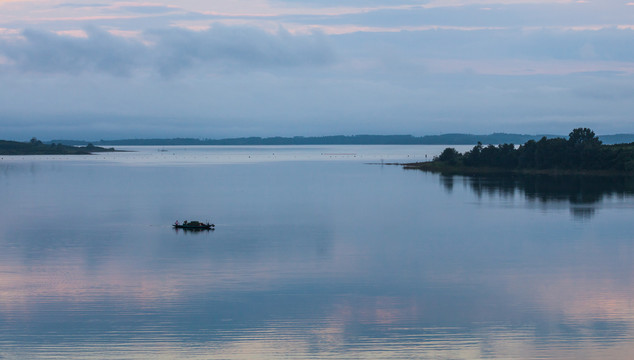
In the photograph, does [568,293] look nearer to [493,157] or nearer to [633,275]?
[633,275]

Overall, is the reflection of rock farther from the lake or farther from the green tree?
the green tree

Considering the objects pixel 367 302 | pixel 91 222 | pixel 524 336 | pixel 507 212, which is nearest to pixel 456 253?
pixel 367 302

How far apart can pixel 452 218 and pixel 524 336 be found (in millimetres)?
30417

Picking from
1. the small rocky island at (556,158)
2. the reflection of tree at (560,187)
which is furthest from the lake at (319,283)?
the small rocky island at (556,158)

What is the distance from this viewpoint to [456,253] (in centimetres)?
3556

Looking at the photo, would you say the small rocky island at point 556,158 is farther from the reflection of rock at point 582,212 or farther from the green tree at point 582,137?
Answer: the reflection of rock at point 582,212

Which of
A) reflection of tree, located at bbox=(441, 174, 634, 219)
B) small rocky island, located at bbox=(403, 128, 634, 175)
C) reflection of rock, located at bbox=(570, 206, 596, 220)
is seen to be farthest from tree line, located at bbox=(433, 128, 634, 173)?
reflection of rock, located at bbox=(570, 206, 596, 220)

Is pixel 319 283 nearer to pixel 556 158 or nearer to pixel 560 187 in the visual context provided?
pixel 560 187

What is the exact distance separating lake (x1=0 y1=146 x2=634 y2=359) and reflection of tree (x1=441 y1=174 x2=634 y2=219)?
18.5 ft

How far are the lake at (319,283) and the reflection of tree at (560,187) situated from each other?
5.64 m

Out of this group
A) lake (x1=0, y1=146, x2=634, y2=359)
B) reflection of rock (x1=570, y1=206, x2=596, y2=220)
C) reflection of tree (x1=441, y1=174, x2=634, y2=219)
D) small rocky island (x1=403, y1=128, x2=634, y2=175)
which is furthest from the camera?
small rocky island (x1=403, y1=128, x2=634, y2=175)

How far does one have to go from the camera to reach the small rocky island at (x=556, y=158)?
322ft

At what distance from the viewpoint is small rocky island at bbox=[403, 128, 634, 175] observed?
98.2 metres

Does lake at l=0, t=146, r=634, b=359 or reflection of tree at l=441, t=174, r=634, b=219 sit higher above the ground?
reflection of tree at l=441, t=174, r=634, b=219
